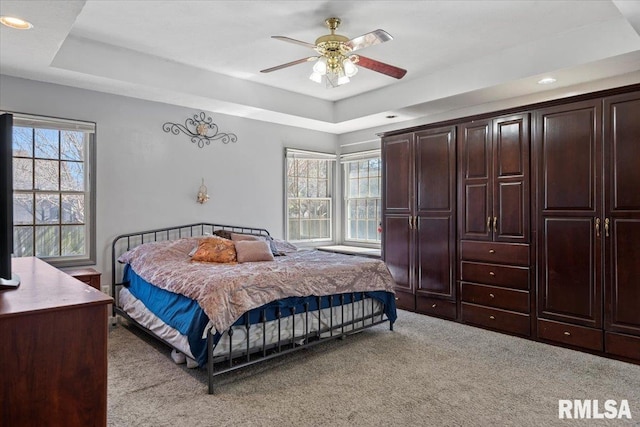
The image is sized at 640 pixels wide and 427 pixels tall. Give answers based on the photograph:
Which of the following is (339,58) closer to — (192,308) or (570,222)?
(192,308)

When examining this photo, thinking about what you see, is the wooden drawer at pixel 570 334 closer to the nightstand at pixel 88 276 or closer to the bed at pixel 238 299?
the bed at pixel 238 299

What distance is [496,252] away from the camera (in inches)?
151

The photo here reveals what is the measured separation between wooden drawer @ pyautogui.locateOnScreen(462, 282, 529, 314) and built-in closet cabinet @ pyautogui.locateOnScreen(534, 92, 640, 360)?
156 mm

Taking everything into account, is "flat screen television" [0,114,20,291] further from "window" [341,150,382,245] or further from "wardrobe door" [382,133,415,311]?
"window" [341,150,382,245]

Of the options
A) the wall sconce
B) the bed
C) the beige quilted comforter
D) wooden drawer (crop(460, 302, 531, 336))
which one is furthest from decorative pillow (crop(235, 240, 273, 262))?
wooden drawer (crop(460, 302, 531, 336))

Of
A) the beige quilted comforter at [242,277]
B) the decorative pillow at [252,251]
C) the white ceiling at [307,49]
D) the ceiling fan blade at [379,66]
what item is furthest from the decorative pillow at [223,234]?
the ceiling fan blade at [379,66]

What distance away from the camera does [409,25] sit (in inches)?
125

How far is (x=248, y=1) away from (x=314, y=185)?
11.6 feet

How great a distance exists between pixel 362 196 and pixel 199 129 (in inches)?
104

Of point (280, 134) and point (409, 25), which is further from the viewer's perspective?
point (280, 134)

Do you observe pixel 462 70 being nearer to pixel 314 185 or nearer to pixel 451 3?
pixel 451 3

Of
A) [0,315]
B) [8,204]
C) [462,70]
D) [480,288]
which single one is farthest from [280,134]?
[0,315]

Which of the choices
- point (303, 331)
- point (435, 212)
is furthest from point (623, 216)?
point (303, 331)

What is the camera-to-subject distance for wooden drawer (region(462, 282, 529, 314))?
12.0 ft
